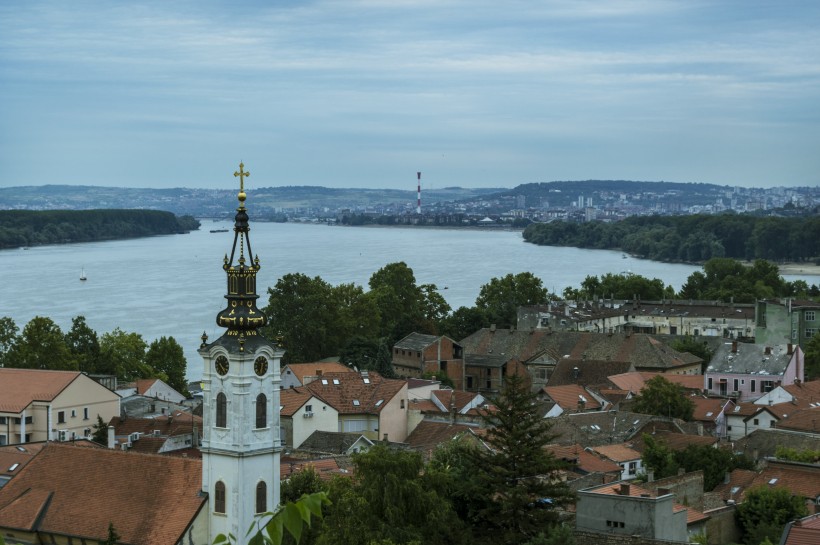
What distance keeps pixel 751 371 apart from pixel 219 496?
1424 inches

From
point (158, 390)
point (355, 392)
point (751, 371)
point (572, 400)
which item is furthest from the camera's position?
point (751, 371)

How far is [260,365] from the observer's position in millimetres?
22625

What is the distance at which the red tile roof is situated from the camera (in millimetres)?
41219

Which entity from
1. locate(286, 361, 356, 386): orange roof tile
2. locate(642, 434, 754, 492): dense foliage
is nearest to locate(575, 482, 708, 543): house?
locate(642, 434, 754, 492): dense foliage

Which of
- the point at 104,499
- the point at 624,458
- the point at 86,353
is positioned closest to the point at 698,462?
the point at 624,458

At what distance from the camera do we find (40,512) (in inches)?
926

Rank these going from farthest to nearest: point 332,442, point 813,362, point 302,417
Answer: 1. point 813,362
2. point 302,417
3. point 332,442

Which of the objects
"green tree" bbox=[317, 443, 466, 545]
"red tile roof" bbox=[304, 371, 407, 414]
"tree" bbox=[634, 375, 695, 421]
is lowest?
"tree" bbox=[634, 375, 695, 421]

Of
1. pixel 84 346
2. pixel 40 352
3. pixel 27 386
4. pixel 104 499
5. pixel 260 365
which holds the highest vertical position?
pixel 260 365

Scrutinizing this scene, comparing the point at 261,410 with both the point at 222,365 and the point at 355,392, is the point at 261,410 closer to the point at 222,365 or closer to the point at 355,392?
the point at 222,365

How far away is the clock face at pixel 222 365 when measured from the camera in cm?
2250

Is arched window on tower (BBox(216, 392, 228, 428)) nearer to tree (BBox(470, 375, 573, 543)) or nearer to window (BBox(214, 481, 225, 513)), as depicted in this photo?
window (BBox(214, 481, 225, 513))

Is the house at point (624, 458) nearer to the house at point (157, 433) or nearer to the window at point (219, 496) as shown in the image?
the house at point (157, 433)

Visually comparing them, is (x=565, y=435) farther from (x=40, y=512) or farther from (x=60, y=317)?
(x=60, y=317)
